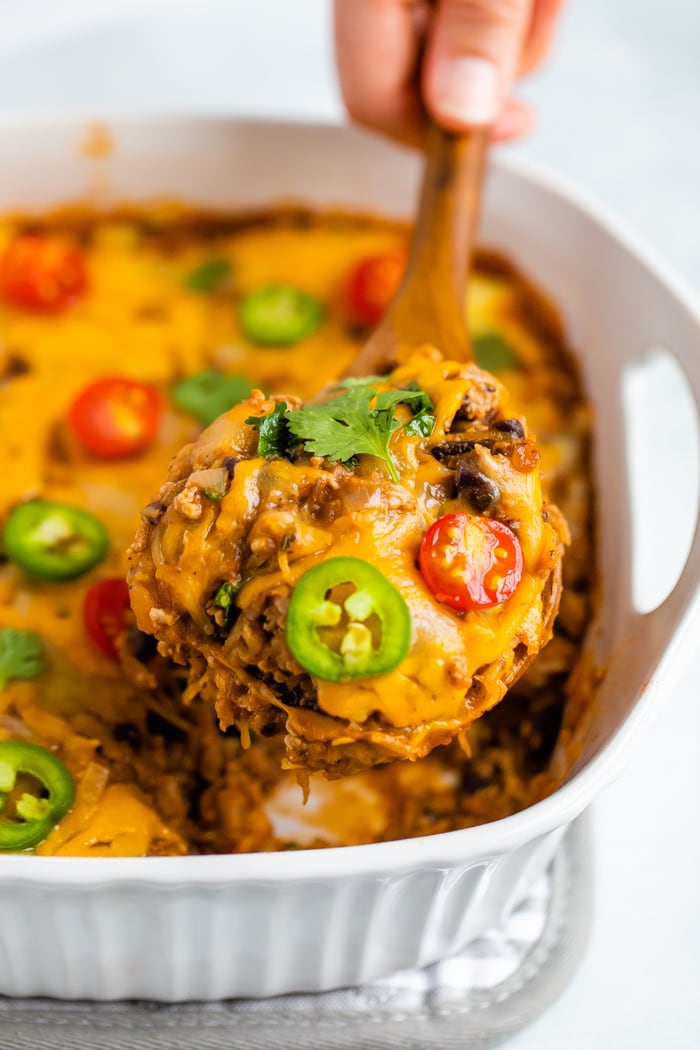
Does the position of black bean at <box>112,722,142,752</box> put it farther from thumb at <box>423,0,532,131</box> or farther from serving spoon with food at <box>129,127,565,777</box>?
Result: thumb at <box>423,0,532,131</box>

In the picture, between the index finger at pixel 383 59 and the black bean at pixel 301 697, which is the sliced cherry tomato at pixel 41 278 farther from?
the black bean at pixel 301 697

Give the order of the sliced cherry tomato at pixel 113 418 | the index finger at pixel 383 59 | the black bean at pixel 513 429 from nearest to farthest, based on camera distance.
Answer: the black bean at pixel 513 429 → the sliced cherry tomato at pixel 113 418 → the index finger at pixel 383 59

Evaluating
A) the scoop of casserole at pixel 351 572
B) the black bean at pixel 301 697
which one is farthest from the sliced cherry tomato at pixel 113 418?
the black bean at pixel 301 697

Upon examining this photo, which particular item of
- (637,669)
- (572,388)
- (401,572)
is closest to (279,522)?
(401,572)

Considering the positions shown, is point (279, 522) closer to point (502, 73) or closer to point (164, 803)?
point (164, 803)

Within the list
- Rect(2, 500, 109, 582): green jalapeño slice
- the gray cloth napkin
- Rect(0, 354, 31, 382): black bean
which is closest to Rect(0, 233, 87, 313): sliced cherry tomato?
Rect(0, 354, 31, 382): black bean

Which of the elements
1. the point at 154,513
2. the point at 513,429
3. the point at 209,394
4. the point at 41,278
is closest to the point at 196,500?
the point at 154,513

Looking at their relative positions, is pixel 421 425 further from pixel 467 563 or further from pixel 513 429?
pixel 467 563
